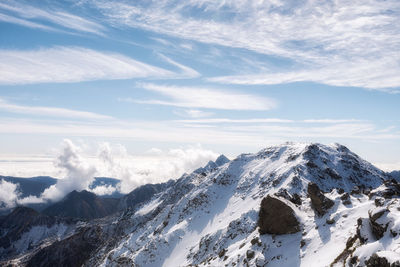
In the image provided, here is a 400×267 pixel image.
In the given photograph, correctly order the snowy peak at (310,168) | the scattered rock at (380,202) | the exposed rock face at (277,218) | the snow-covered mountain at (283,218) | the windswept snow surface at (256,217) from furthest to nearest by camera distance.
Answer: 1. the snowy peak at (310,168)
2. the exposed rock face at (277,218)
3. the windswept snow surface at (256,217)
4. the scattered rock at (380,202)
5. the snow-covered mountain at (283,218)

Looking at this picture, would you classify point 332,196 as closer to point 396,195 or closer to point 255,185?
point 396,195

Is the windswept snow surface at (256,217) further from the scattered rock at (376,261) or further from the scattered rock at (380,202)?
the scattered rock at (376,261)

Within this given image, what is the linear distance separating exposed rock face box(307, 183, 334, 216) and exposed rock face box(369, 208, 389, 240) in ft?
56.5

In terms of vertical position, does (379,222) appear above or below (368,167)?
above

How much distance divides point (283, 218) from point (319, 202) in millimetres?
6849

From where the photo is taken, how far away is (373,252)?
→ 87.1ft

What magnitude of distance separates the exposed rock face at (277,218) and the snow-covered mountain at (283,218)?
0.17 metres

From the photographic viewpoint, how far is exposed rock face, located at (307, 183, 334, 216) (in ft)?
159

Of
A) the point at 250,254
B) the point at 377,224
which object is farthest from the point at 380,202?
the point at 250,254

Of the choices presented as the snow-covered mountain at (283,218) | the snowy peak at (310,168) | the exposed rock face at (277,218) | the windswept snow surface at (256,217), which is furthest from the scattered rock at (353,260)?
the snowy peak at (310,168)

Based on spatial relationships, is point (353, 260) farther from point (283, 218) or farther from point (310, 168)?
point (310, 168)

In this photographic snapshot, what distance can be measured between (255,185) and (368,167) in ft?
217

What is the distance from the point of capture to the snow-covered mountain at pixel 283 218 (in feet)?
108

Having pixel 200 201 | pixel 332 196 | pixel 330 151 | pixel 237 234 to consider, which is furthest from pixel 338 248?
pixel 330 151
